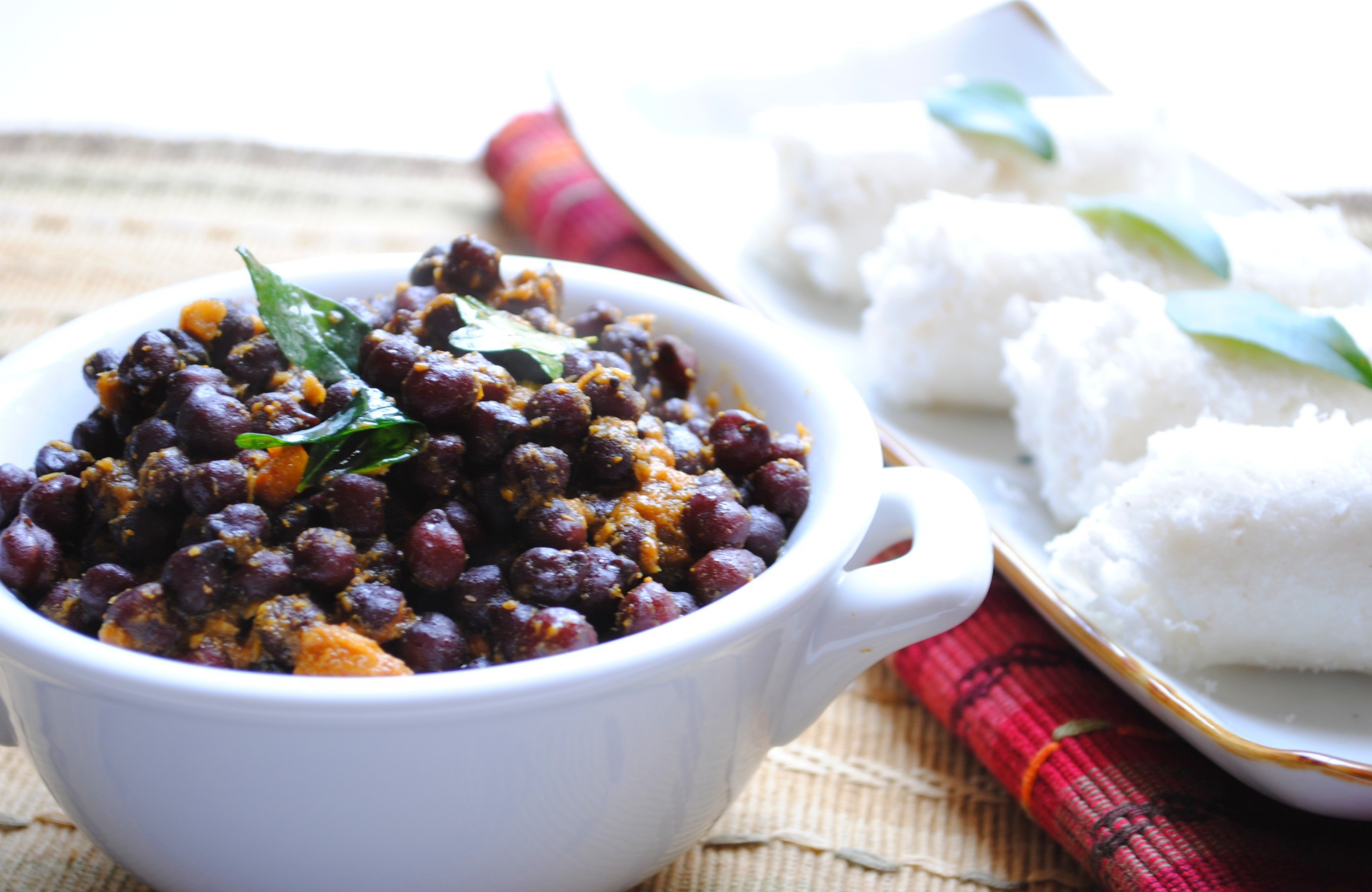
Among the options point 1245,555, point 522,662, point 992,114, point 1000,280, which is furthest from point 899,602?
point 992,114

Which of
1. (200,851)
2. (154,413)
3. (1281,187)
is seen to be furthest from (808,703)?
(1281,187)

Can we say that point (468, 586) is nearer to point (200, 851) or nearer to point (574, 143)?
point (200, 851)

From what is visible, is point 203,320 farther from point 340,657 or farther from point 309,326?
point 340,657

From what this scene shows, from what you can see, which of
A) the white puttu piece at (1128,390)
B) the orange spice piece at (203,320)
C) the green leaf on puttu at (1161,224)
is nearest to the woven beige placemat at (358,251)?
the white puttu piece at (1128,390)

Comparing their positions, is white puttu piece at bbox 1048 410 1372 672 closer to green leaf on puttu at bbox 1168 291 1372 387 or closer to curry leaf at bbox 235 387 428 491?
green leaf on puttu at bbox 1168 291 1372 387

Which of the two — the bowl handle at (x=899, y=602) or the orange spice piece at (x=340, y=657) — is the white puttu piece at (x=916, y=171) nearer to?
the bowl handle at (x=899, y=602)

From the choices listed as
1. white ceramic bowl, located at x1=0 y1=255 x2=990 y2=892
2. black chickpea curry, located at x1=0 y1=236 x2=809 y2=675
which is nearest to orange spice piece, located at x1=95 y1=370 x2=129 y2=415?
black chickpea curry, located at x1=0 y1=236 x2=809 y2=675

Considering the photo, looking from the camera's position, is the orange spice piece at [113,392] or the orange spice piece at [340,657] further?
the orange spice piece at [113,392]

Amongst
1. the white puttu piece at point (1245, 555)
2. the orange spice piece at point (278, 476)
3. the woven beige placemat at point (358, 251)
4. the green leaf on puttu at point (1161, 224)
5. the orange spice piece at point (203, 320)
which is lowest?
the woven beige placemat at point (358, 251)
